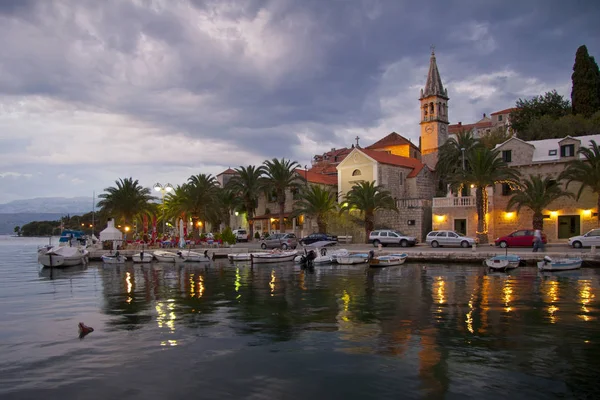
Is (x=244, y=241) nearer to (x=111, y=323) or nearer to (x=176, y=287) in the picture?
(x=176, y=287)

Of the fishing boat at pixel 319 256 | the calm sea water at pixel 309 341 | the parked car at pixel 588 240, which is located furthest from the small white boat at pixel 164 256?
the parked car at pixel 588 240

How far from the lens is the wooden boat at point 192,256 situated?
45.6 m

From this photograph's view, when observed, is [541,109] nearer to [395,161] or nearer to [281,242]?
[395,161]

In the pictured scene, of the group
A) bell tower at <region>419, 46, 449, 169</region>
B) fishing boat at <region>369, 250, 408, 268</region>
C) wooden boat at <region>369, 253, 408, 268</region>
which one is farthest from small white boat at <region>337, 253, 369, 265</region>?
bell tower at <region>419, 46, 449, 169</region>

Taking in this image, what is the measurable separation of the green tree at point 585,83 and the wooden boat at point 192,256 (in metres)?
53.3

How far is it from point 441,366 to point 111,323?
474 inches

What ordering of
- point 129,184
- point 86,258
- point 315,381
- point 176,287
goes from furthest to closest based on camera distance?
point 129,184 → point 86,258 → point 176,287 → point 315,381

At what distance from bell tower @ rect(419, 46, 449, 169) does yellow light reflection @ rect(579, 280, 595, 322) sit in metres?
47.3

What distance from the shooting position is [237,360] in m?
13.0

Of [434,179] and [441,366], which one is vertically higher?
[434,179]

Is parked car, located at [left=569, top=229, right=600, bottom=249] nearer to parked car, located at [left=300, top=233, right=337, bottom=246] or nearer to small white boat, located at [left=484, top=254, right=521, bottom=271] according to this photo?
small white boat, located at [left=484, top=254, right=521, bottom=271]

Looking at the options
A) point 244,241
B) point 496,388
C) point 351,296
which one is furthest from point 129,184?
point 496,388

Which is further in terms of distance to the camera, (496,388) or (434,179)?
(434,179)

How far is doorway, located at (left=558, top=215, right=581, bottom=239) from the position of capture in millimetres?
44188
